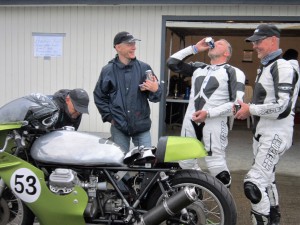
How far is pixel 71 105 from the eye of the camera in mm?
3648

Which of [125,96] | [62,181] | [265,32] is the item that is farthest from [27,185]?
[265,32]

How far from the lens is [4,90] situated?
25.4ft

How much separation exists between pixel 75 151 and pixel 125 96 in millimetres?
1242

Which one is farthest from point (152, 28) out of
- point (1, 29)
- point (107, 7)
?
point (1, 29)

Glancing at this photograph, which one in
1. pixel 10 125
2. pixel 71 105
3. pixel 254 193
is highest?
pixel 71 105

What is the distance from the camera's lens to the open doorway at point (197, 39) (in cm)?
691

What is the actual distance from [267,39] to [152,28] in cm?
360

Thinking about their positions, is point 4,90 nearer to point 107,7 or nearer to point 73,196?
point 107,7

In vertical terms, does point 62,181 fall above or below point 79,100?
below

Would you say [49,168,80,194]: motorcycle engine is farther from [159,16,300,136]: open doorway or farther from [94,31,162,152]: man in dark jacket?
[159,16,300,136]: open doorway

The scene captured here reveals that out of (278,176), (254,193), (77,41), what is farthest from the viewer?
(77,41)

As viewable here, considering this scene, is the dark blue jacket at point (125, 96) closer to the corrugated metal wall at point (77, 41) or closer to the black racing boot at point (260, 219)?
the black racing boot at point (260, 219)

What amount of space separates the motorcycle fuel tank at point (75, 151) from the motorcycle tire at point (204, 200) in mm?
438

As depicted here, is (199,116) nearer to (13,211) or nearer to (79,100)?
(79,100)
